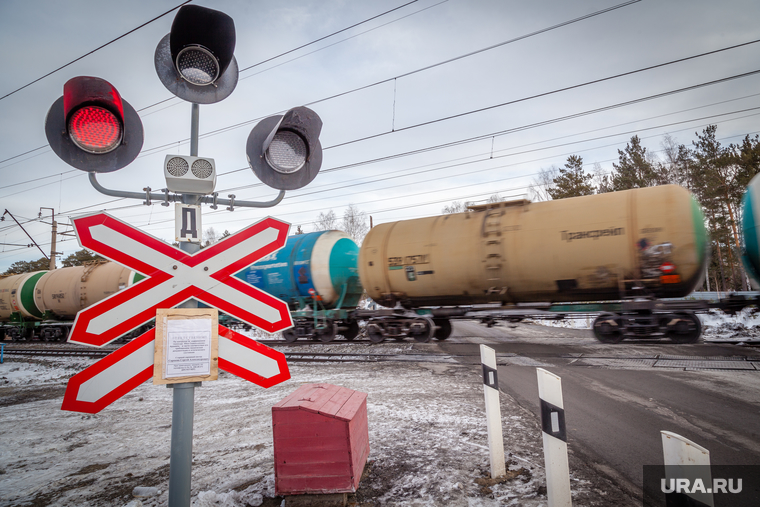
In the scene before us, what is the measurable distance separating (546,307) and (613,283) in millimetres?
1535

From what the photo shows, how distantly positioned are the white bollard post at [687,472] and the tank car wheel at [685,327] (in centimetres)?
802

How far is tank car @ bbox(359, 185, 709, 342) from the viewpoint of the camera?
753 centimetres

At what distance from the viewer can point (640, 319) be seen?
8180 millimetres

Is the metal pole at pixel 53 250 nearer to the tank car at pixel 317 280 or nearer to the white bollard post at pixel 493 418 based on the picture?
the tank car at pixel 317 280

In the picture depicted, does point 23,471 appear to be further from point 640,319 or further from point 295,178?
point 640,319

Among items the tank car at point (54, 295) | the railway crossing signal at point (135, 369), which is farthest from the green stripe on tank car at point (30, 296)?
the railway crossing signal at point (135, 369)

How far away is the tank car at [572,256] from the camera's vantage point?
7.53 meters

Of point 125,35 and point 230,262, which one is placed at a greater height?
point 125,35

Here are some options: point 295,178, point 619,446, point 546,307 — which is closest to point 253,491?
point 295,178

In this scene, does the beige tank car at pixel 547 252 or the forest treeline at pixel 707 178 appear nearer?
the beige tank car at pixel 547 252

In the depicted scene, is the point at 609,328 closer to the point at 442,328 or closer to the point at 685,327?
the point at 685,327

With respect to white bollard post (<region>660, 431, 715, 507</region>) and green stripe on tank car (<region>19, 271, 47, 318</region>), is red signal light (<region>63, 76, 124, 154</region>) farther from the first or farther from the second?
green stripe on tank car (<region>19, 271, 47, 318</region>)

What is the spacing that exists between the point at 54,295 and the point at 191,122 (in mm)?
22769

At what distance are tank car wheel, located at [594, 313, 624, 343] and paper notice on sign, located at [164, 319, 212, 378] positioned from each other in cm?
897
